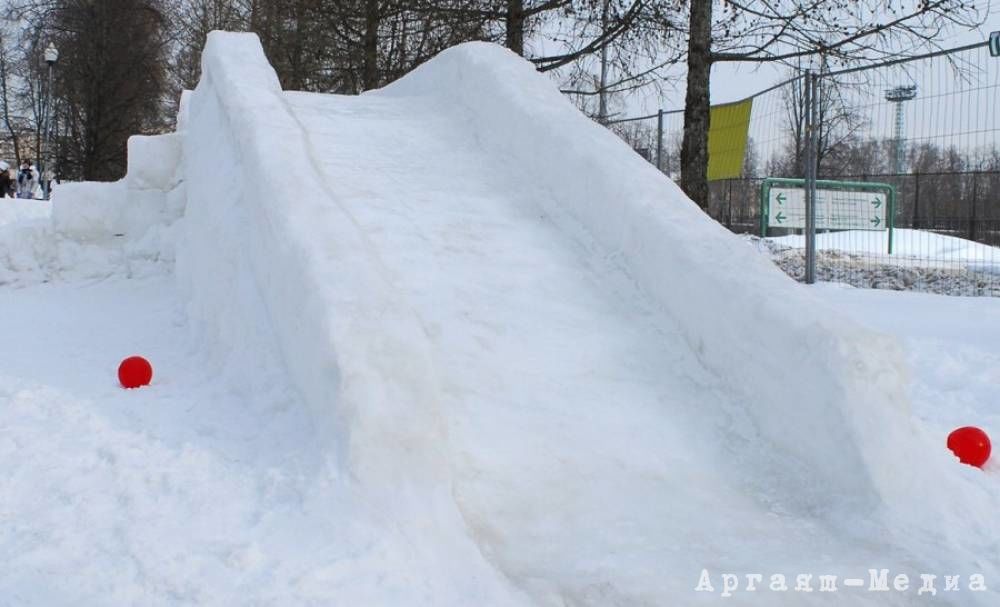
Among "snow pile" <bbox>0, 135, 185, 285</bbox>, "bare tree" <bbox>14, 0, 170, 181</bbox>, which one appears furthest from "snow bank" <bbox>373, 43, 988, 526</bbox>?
"bare tree" <bbox>14, 0, 170, 181</bbox>

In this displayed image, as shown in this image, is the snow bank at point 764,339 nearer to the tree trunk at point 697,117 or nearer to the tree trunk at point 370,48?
the tree trunk at point 697,117

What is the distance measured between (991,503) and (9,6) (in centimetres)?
2649

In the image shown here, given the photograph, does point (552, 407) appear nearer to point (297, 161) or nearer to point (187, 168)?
point (297, 161)

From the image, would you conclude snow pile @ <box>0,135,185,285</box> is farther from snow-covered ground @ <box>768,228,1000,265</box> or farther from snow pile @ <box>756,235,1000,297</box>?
snow-covered ground @ <box>768,228,1000,265</box>

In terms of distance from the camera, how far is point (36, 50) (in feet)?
84.9

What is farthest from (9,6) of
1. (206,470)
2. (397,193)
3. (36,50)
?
(206,470)

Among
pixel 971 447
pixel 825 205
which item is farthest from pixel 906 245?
pixel 971 447

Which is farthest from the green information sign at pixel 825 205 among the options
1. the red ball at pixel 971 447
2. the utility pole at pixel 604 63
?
the red ball at pixel 971 447

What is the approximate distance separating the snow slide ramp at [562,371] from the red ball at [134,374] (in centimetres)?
37

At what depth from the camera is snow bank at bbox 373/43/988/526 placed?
10.7 feet

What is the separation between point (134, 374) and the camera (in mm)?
4062

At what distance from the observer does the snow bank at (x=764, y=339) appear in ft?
10.7

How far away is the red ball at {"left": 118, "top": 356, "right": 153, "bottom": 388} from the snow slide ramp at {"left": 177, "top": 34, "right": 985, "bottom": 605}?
1.22ft

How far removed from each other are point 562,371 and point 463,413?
62 cm
